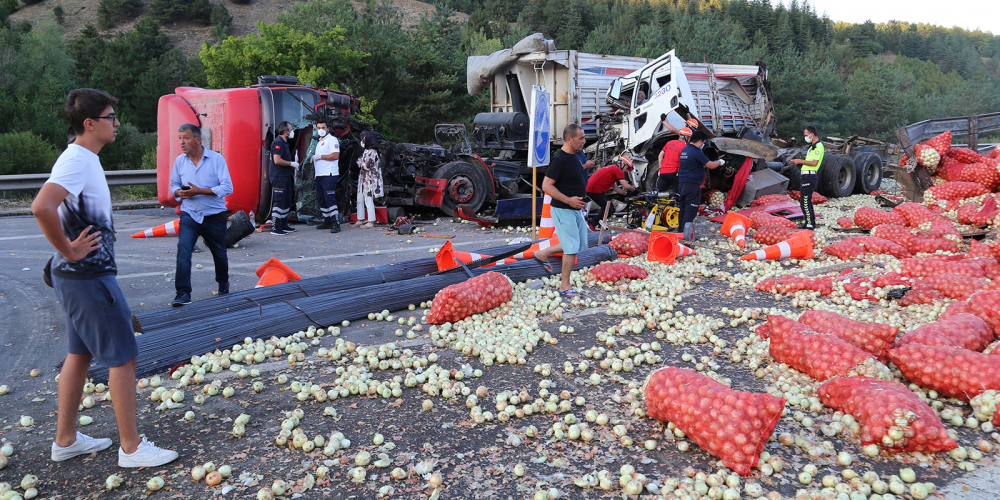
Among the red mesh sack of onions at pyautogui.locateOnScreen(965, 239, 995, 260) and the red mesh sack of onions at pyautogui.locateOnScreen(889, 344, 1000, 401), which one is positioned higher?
the red mesh sack of onions at pyautogui.locateOnScreen(965, 239, 995, 260)

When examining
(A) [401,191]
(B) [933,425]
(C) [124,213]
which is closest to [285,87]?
(A) [401,191]

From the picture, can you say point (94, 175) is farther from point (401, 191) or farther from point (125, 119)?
point (125, 119)

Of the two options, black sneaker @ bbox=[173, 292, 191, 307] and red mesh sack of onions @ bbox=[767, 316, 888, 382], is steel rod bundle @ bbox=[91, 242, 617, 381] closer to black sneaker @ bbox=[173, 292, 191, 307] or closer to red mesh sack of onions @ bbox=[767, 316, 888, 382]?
black sneaker @ bbox=[173, 292, 191, 307]

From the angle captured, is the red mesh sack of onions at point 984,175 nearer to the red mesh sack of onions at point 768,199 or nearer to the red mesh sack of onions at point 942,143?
the red mesh sack of onions at point 942,143

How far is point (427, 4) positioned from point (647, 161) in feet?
277

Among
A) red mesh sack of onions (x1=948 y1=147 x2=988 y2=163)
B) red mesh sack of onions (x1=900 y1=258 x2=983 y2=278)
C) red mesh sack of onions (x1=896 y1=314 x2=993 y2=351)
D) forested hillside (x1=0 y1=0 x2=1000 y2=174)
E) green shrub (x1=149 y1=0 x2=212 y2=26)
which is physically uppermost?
green shrub (x1=149 y1=0 x2=212 y2=26)

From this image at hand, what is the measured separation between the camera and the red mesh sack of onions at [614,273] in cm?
679

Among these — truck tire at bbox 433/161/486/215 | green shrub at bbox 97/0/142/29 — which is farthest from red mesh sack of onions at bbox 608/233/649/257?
green shrub at bbox 97/0/142/29

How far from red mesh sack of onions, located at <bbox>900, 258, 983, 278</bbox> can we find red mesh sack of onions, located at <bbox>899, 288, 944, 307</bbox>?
1.53 feet

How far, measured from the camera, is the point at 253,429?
11.1 ft

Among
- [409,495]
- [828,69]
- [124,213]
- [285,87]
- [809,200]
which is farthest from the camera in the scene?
[828,69]

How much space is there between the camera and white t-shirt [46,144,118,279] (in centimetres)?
271

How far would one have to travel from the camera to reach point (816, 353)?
3.88m

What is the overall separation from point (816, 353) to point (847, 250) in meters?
4.78
